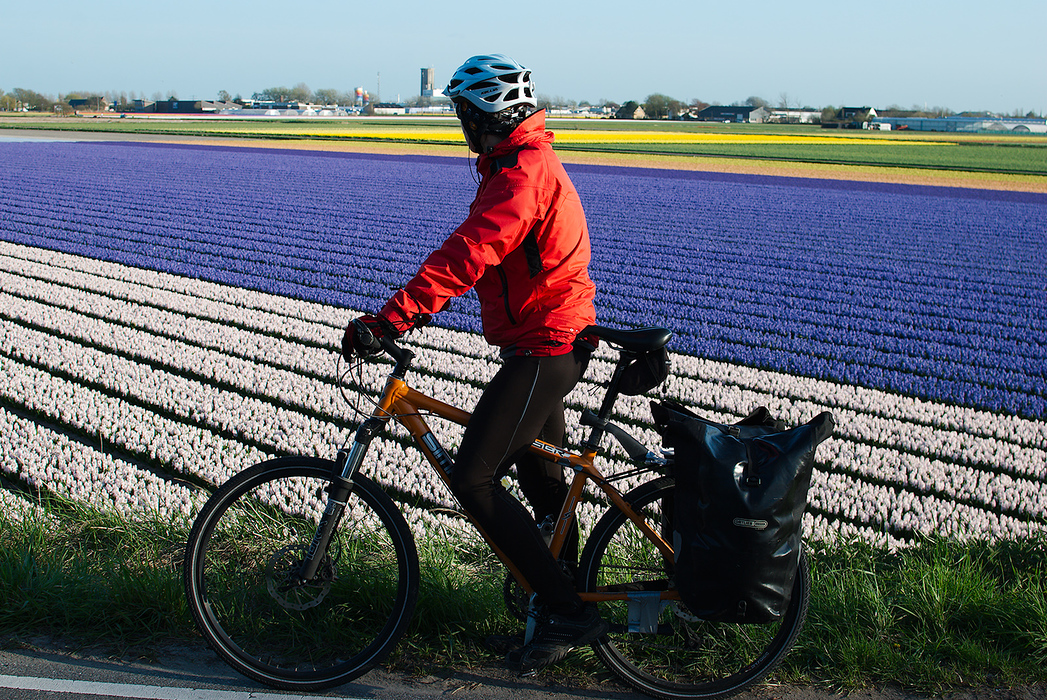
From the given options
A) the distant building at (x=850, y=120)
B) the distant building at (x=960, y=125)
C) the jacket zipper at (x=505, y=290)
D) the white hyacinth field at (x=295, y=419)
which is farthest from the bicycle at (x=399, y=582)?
the distant building at (x=960, y=125)

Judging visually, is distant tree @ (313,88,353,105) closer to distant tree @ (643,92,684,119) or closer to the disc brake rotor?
distant tree @ (643,92,684,119)

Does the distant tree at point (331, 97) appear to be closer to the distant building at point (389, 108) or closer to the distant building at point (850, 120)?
the distant building at point (389, 108)

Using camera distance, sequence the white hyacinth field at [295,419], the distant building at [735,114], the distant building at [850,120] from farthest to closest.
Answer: the distant building at [735,114]
the distant building at [850,120]
the white hyacinth field at [295,419]

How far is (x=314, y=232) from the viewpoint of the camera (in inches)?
617

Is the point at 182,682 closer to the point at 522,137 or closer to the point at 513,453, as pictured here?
the point at 513,453

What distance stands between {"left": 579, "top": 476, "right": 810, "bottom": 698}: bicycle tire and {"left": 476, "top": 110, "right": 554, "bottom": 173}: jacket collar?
1.19m

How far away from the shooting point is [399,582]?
301cm

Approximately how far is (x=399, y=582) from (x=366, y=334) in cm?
92

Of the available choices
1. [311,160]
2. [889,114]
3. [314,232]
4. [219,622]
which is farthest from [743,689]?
[889,114]

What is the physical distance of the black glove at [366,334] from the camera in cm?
264

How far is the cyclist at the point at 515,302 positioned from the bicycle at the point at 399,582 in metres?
0.11

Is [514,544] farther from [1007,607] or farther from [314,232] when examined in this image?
[314,232]

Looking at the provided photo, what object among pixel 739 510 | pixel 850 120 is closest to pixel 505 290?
pixel 739 510

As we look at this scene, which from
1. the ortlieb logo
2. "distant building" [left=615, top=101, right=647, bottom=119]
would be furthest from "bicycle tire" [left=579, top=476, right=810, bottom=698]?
"distant building" [left=615, top=101, right=647, bottom=119]
